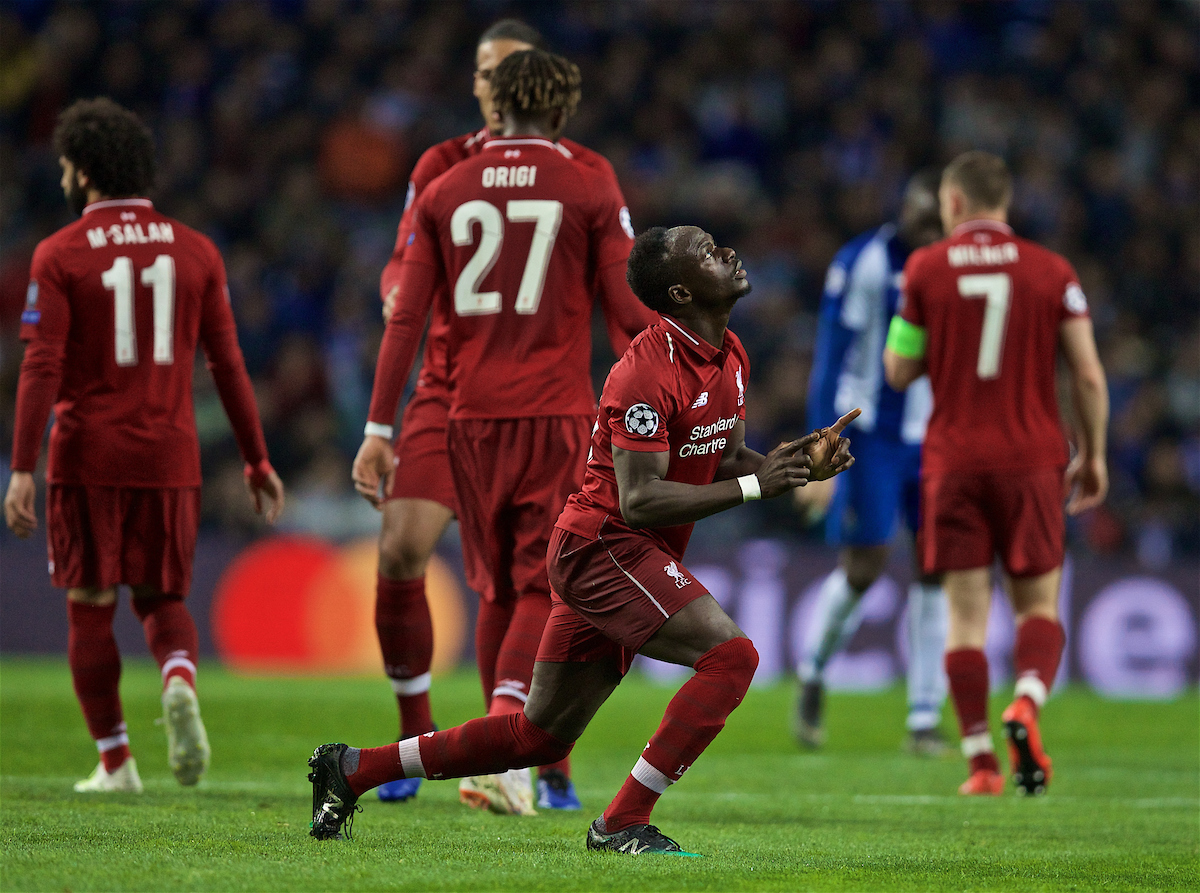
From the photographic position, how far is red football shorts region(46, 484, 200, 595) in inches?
217

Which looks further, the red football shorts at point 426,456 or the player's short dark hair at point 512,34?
the player's short dark hair at point 512,34

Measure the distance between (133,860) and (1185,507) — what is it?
10266mm

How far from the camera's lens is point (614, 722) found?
8.95 m

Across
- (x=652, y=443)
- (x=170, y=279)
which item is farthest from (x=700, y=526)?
(x=652, y=443)

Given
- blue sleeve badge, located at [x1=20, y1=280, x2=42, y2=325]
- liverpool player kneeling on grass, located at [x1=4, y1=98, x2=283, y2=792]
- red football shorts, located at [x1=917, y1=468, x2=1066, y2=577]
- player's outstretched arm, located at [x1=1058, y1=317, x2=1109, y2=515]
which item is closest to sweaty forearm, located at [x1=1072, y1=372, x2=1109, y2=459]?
player's outstretched arm, located at [x1=1058, y1=317, x2=1109, y2=515]

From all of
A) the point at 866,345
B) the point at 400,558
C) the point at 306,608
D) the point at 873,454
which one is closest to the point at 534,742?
the point at 400,558

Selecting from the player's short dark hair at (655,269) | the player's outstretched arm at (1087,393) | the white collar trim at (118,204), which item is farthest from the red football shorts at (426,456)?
the player's outstretched arm at (1087,393)

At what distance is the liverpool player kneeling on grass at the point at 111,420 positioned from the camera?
5461 mm

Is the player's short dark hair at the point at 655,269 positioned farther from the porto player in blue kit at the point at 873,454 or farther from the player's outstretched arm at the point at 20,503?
the porto player in blue kit at the point at 873,454

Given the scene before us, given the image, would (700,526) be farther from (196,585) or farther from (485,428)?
(485,428)

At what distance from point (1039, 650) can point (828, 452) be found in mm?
2752

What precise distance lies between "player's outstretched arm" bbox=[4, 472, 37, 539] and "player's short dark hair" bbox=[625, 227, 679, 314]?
2418 millimetres

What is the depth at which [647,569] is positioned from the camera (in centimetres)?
400

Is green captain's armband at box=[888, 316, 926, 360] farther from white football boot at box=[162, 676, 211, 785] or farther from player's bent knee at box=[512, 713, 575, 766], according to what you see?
white football boot at box=[162, 676, 211, 785]
